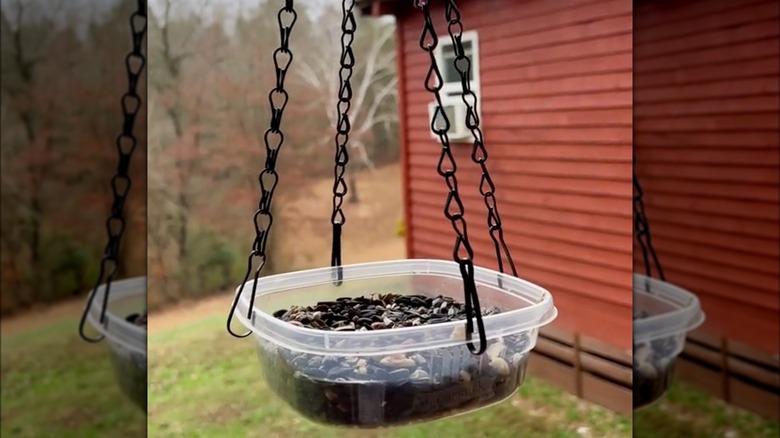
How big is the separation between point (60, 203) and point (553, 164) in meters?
0.66

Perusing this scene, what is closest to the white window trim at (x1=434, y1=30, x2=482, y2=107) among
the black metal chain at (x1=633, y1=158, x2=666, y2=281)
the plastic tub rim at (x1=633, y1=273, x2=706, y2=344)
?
the black metal chain at (x1=633, y1=158, x2=666, y2=281)

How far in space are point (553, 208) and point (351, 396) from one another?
43 cm

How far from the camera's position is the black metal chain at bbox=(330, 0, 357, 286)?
96cm

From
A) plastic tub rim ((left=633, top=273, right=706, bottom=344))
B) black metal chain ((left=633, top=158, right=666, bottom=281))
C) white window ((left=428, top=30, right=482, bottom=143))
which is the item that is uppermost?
white window ((left=428, top=30, right=482, bottom=143))

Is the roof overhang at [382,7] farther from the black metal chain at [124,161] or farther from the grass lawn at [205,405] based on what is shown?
the grass lawn at [205,405]

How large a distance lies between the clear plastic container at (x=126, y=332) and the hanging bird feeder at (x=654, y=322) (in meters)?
0.67

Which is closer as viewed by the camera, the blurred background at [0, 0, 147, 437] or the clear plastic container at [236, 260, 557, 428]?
the clear plastic container at [236, 260, 557, 428]

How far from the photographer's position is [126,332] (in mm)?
964

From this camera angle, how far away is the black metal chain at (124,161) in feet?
3.08

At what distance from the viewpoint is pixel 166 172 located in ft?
3.26

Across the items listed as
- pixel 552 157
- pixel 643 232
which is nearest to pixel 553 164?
pixel 552 157

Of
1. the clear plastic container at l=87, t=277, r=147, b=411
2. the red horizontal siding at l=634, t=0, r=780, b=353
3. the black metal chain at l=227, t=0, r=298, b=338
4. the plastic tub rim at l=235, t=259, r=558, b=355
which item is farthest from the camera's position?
the red horizontal siding at l=634, t=0, r=780, b=353

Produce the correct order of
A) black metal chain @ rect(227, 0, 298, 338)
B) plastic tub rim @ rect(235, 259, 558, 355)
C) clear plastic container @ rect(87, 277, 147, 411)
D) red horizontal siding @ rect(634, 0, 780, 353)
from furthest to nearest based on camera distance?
red horizontal siding @ rect(634, 0, 780, 353), clear plastic container @ rect(87, 277, 147, 411), black metal chain @ rect(227, 0, 298, 338), plastic tub rim @ rect(235, 259, 558, 355)

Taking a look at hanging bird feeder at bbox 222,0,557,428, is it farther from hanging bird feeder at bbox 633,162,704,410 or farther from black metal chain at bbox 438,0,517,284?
hanging bird feeder at bbox 633,162,704,410
